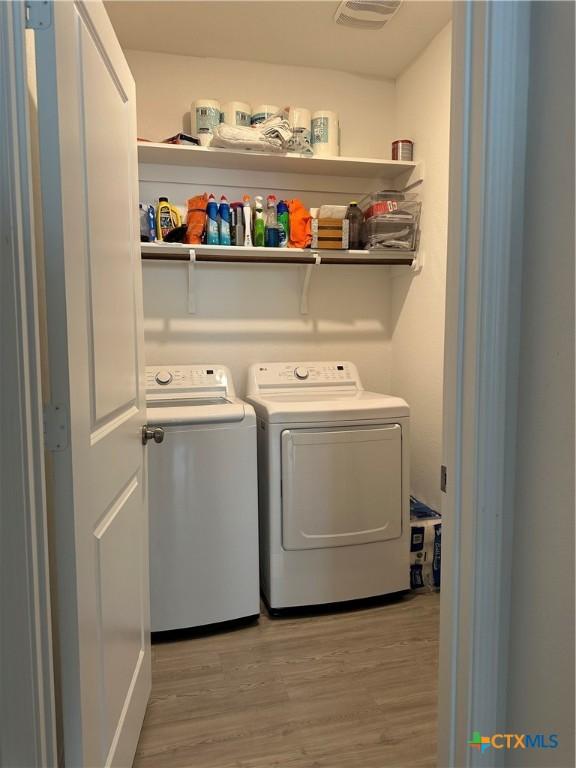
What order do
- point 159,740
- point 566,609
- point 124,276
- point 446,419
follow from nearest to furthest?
point 566,609, point 446,419, point 124,276, point 159,740

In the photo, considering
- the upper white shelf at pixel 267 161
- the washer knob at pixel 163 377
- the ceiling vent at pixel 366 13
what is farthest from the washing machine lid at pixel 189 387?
the ceiling vent at pixel 366 13

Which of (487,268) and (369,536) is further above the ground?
(487,268)

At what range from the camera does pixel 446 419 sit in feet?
3.25

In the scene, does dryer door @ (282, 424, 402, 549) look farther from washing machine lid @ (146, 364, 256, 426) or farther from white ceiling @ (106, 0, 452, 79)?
white ceiling @ (106, 0, 452, 79)

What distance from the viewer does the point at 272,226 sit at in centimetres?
250

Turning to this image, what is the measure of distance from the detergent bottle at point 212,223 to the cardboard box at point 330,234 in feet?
1.55

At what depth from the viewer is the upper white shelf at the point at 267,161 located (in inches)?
92.8

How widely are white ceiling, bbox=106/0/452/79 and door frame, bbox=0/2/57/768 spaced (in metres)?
1.74

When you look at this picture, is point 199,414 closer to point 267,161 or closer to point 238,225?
point 238,225

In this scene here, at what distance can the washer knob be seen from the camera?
240 cm

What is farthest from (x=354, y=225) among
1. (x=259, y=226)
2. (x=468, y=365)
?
(x=468, y=365)

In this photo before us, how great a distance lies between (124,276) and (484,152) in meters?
0.89

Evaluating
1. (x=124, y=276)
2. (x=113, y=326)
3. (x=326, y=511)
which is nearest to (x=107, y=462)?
(x=113, y=326)

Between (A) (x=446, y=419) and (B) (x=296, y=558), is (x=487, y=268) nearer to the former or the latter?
(A) (x=446, y=419)
